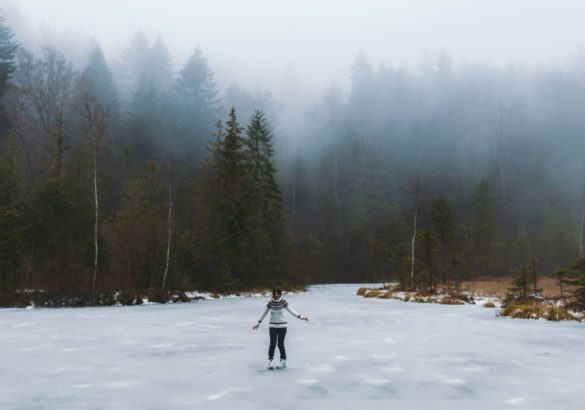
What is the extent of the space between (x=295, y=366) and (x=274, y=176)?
73601mm

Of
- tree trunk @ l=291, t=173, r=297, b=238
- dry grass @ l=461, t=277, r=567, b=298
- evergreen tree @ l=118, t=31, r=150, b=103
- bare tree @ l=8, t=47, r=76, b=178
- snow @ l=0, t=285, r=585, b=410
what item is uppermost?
evergreen tree @ l=118, t=31, r=150, b=103

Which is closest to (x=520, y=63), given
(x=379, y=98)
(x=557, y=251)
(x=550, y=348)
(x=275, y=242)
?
(x=379, y=98)

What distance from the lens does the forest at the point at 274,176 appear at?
111 ft

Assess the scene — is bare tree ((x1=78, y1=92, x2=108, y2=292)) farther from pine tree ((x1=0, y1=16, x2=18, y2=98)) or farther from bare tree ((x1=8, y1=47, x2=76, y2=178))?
pine tree ((x1=0, y1=16, x2=18, y2=98))

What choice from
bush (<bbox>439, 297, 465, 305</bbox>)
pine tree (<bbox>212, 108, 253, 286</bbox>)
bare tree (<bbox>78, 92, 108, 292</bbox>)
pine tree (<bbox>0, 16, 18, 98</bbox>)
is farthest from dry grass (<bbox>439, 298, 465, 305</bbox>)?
pine tree (<bbox>0, 16, 18, 98</bbox>)

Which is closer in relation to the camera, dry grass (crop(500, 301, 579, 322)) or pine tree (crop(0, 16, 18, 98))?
dry grass (crop(500, 301, 579, 322))

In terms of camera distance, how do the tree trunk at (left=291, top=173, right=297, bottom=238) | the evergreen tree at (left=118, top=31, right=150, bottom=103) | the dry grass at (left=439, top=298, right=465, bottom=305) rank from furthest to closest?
the evergreen tree at (left=118, top=31, right=150, bottom=103)
the tree trunk at (left=291, top=173, right=297, bottom=238)
the dry grass at (left=439, top=298, right=465, bottom=305)

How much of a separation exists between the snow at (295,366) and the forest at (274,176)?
14.7 meters

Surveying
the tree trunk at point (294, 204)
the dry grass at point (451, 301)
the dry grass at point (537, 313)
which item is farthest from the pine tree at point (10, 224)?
the tree trunk at point (294, 204)

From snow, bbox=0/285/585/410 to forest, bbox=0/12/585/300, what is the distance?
48.2 ft

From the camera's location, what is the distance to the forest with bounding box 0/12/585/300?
111 feet

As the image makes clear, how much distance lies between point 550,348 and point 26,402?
1250 centimetres

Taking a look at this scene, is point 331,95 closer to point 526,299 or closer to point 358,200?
point 358,200

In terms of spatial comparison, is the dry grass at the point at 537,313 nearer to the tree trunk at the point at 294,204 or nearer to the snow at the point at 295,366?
the snow at the point at 295,366
